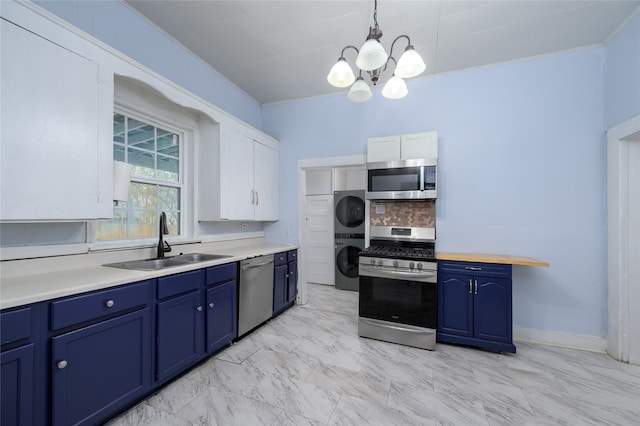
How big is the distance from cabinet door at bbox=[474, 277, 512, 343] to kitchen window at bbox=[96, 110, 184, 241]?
126 inches

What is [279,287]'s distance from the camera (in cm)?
338

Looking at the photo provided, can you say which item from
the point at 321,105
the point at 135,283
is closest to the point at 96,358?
the point at 135,283

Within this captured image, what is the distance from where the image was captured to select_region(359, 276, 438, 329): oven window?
2637 mm

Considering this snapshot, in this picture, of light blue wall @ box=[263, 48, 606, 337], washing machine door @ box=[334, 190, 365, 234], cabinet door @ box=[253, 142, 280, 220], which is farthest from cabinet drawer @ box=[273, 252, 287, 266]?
light blue wall @ box=[263, 48, 606, 337]

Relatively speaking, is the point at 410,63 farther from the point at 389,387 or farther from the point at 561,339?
the point at 561,339

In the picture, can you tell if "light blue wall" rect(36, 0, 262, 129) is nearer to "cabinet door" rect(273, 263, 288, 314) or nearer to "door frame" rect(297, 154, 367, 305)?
"door frame" rect(297, 154, 367, 305)

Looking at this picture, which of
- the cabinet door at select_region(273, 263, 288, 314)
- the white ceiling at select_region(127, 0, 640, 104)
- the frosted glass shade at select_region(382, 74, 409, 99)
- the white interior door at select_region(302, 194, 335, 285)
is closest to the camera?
the frosted glass shade at select_region(382, 74, 409, 99)

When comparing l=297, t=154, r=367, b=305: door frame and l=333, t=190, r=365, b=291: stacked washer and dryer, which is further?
l=333, t=190, r=365, b=291: stacked washer and dryer

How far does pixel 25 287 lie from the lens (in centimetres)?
139

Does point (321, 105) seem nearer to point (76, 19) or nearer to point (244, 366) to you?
point (76, 19)

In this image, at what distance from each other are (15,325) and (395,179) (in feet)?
10.1

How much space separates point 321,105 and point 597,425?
402cm

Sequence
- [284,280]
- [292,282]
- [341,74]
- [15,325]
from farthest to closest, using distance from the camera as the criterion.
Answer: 1. [292,282]
2. [284,280]
3. [341,74]
4. [15,325]

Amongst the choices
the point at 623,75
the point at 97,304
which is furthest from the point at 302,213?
the point at 623,75
